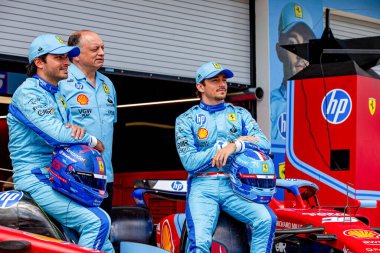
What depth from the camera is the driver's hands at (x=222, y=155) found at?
19.6ft

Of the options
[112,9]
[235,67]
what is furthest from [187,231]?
[235,67]

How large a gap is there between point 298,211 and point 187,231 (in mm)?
1606

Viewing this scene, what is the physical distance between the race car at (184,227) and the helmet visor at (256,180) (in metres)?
0.43

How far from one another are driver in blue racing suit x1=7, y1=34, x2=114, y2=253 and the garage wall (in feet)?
14.4

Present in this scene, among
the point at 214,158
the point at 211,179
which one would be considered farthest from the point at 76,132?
the point at 211,179

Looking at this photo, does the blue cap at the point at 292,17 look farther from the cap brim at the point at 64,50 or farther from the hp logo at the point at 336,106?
the cap brim at the point at 64,50

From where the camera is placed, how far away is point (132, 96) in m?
14.7

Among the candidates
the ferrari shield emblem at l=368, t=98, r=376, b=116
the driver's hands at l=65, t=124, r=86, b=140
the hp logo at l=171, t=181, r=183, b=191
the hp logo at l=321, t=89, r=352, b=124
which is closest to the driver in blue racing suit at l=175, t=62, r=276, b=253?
the hp logo at l=171, t=181, r=183, b=191

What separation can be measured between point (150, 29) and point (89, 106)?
5.21m

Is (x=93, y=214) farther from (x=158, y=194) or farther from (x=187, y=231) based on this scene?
(x=158, y=194)

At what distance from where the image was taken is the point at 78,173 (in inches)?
202

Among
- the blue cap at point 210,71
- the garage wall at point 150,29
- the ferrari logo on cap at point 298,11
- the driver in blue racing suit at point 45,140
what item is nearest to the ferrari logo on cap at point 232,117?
the blue cap at point 210,71

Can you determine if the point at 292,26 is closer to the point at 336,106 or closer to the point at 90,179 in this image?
the point at 336,106

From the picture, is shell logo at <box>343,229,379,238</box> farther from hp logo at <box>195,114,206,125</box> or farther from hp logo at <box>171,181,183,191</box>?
hp logo at <box>195,114,206,125</box>
